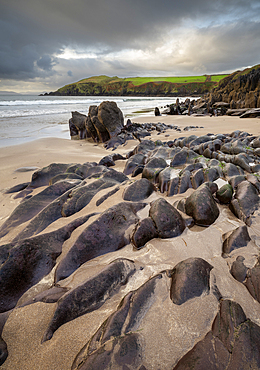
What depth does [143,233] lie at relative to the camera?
2002 mm

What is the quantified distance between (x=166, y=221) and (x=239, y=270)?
0.83m

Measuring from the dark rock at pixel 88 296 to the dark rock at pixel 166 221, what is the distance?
662mm

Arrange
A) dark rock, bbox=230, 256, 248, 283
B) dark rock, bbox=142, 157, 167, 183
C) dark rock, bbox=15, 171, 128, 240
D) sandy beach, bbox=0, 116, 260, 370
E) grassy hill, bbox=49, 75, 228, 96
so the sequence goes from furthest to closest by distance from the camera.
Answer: grassy hill, bbox=49, 75, 228, 96
dark rock, bbox=142, 157, 167, 183
dark rock, bbox=15, 171, 128, 240
dark rock, bbox=230, 256, 248, 283
sandy beach, bbox=0, 116, 260, 370

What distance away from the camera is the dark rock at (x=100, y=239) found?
5.82ft

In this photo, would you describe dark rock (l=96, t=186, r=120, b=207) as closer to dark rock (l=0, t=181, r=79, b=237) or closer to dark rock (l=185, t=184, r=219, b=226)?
dark rock (l=0, t=181, r=79, b=237)

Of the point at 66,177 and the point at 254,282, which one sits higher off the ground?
the point at 66,177

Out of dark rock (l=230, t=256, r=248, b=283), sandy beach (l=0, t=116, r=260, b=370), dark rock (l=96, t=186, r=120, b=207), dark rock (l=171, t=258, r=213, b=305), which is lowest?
sandy beach (l=0, t=116, r=260, b=370)

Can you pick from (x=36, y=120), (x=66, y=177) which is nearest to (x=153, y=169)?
(x=66, y=177)

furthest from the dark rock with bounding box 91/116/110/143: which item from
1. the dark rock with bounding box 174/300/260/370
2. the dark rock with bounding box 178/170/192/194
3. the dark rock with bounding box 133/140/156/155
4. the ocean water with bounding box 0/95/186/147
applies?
the dark rock with bounding box 174/300/260/370

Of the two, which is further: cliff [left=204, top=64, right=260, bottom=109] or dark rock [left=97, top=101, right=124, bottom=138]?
cliff [left=204, top=64, right=260, bottom=109]

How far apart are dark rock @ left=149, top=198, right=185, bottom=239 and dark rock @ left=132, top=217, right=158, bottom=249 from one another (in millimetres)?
64

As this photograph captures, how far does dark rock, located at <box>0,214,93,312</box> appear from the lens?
5.01ft

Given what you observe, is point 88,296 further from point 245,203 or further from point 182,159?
point 182,159

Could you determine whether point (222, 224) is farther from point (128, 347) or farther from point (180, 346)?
point (128, 347)
